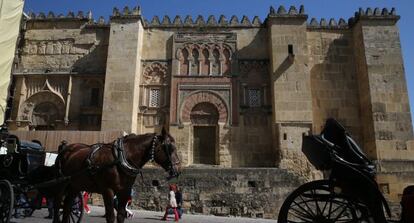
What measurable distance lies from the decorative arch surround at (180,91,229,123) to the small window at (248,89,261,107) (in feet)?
4.10

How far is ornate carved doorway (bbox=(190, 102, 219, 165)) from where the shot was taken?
53.4 feet

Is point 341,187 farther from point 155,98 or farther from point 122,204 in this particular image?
point 155,98

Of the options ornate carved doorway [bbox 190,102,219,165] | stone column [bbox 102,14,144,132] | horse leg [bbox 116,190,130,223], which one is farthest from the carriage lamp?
horse leg [bbox 116,190,130,223]

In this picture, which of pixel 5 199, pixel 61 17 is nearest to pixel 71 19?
pixel 61 17

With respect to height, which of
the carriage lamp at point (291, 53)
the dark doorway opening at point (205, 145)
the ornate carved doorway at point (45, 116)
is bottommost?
the dark doorway opening at point (205, 145)

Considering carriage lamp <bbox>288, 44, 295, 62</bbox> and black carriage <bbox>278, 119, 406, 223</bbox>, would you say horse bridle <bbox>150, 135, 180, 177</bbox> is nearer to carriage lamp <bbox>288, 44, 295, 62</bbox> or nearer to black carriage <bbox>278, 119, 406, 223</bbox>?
black carriage <bbox>278, 119, 406, 223</bbox>

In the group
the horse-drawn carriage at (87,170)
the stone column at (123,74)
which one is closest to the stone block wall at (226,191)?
the stone column at (123,74)

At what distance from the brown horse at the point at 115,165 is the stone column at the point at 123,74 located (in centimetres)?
1014

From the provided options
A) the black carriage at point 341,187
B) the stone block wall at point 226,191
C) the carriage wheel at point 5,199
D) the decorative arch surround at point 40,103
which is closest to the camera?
the black carriage at point 341,187

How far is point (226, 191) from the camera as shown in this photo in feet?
41.2

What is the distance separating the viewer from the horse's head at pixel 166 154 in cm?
528

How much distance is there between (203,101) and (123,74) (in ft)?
12.8

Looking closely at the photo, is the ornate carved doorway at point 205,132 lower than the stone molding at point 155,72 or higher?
lower

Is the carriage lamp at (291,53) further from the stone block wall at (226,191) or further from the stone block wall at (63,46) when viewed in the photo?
the stone block wall at (63,46)
